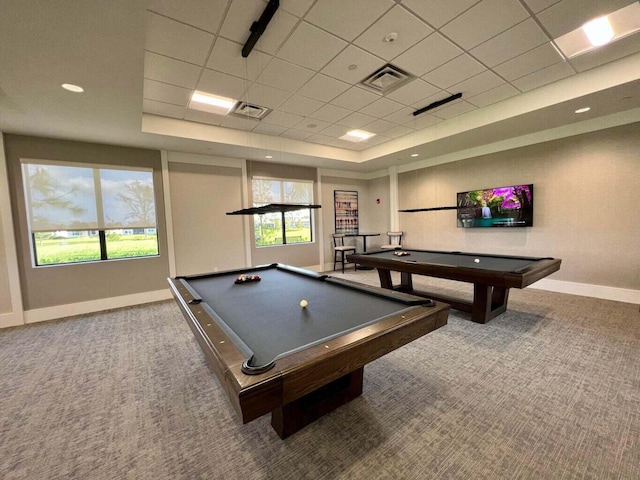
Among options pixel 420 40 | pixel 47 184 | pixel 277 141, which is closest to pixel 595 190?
pixel 420 40

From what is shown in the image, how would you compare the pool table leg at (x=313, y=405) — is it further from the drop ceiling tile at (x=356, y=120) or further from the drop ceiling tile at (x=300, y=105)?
the drop ceiling tile at (x=356, y=120)

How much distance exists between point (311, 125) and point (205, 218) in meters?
2.69

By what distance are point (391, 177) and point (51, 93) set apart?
6283 mm

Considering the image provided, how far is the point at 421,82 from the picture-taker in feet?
10.4

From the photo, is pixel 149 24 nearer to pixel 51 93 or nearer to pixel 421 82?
pixel 51 93

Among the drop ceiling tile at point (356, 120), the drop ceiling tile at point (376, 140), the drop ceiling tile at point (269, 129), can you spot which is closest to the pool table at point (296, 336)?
the drop ceiling tile at point (356, 120)

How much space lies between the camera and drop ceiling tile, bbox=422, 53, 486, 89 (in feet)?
9.11

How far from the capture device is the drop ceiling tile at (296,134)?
4.74 m

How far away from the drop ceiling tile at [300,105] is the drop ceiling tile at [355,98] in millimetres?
281

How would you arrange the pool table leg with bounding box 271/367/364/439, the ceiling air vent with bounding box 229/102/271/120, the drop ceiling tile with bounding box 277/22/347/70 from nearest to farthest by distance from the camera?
the pool table leg with bounding box 271/367/364/439
the drop ceiling tile with bounding box 277/22/347/70
the ceiling air vent with bounding box 229/102/271/120

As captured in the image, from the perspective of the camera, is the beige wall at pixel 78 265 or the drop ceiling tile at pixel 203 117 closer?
the beige wall at pixel 78 265

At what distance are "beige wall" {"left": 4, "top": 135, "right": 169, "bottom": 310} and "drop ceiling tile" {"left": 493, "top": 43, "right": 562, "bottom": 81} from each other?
5.27 metres

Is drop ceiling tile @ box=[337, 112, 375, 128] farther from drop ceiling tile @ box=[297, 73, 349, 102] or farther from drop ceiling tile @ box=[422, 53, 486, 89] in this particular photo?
drop ceiling tile @ box=[422, 53, 486, 89]

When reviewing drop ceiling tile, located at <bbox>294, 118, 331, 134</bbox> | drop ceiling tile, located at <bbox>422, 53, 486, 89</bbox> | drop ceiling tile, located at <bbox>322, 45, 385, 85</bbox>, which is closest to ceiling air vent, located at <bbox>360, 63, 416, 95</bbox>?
drop ceiling tile, located at <bbox>322, 45, 385, 85</bbox>
